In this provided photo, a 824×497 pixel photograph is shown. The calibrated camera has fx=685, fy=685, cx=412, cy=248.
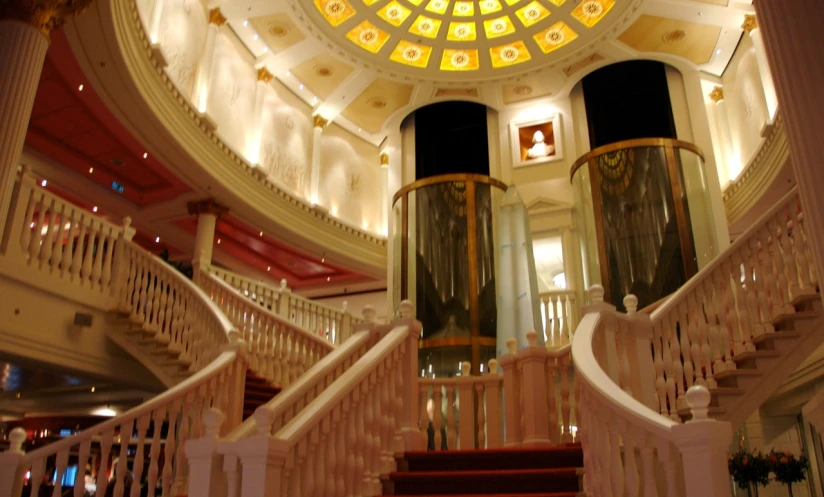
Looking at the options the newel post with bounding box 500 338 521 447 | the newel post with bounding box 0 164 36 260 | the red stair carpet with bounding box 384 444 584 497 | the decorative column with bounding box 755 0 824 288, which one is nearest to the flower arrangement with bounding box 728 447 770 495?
the newel post with bounding box 500 338 521 447

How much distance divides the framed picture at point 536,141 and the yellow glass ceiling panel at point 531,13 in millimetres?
1865

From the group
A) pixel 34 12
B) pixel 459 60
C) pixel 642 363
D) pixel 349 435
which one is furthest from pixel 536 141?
pixel 349 435

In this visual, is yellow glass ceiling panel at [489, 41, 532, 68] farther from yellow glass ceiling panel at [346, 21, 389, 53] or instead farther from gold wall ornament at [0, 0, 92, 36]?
gold wall ornament at [0, 0, 92, 36]

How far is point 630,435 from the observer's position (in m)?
2.88

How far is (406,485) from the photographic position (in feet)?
13.3

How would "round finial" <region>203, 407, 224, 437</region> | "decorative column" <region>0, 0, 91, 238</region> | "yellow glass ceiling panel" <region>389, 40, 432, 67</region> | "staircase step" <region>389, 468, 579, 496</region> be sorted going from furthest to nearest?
"yellow glass ceiling panel" <region>389, 40, 432, 67</region>, "decorative column" <region>0, 0, 91, 238</region>, "staircase step" <region>389, 468, 579, 496</region>, "round finial" <region>203, 407, 224, 437</region>

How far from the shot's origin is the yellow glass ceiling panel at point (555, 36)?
37.9 ft

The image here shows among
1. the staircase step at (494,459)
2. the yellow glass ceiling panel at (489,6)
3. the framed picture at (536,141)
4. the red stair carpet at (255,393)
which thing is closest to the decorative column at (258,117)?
the yellow glass ceiling panel at (489,6)

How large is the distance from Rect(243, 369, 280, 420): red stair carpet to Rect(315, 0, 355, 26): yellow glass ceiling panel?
21.0ft

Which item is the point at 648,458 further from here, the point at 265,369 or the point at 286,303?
the point at 286,303

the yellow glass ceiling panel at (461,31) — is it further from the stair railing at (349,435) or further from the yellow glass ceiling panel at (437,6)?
the stair railing at (349,435)

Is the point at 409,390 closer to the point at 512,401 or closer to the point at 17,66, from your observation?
the point at 512,401

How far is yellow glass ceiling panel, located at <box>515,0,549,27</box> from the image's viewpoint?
11336 mm

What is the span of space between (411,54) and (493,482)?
9.59 m
